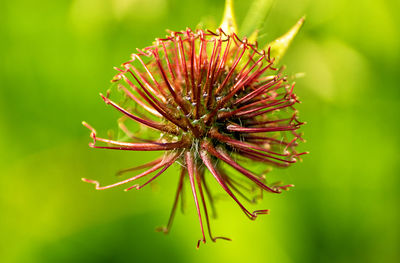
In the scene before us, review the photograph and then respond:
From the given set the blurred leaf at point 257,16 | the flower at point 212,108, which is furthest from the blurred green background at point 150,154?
the flower at point 212,108

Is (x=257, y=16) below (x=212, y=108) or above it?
above

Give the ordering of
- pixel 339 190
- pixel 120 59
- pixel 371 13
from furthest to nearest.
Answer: pixel 120 59 → pixel 339 190 → pixel 371 13

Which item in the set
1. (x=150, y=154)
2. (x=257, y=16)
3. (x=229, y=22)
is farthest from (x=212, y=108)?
(x=150, y=154)

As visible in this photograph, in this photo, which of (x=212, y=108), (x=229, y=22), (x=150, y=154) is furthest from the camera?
(x=150, y=154)

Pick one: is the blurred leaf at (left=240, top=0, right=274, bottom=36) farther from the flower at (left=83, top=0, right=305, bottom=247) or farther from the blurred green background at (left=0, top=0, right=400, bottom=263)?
the blurred green background at (left=0, top=0, right=400, bottom=263)

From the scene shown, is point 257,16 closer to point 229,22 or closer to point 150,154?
point 229,22

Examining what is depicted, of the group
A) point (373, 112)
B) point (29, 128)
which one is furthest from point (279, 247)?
point (29, 128)

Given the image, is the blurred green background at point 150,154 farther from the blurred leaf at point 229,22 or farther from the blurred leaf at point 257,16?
the blurred leaf at point 229,22

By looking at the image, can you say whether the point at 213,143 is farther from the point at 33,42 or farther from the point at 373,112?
the point at 33,42
